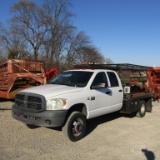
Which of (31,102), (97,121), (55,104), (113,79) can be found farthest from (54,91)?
(97,121)

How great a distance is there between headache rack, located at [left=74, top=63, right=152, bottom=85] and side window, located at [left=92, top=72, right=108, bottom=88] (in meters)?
0.97

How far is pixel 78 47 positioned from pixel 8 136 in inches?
1438

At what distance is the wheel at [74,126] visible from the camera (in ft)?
20.0

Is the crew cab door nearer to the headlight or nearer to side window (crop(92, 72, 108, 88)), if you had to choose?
side window (crop(92, 72, 108, 88))

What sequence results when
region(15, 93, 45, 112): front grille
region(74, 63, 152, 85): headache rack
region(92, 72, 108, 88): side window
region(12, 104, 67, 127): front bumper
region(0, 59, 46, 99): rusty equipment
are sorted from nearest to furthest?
region(12, 104, 67, 127): front bumper
region(15, 93, 45, 112): front grille
region(92, 72, 108, 88): side window
region(74, 63, 152, 85): headache rack
region(0, 59, 46, 99): rusty equipment

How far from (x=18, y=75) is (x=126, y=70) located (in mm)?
4545

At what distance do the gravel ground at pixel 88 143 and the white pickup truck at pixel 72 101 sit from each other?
0.41 meters

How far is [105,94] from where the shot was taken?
741 centimetres

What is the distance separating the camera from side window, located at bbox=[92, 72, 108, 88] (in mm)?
7206

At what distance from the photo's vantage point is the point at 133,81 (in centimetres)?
980

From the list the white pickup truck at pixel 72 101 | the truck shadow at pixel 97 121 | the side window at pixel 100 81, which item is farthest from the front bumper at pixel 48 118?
the side window at pixel 100 81

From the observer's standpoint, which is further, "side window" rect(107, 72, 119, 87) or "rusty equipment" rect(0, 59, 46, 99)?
"rusty equipment" rect(0, 59, 46, 99)

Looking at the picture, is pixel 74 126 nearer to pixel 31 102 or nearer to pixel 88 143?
pixel 88 143

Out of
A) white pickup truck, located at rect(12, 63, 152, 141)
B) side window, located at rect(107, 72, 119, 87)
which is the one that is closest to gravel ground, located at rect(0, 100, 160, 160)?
white pickup truck, located at rect(12, 63, 152, 141)
